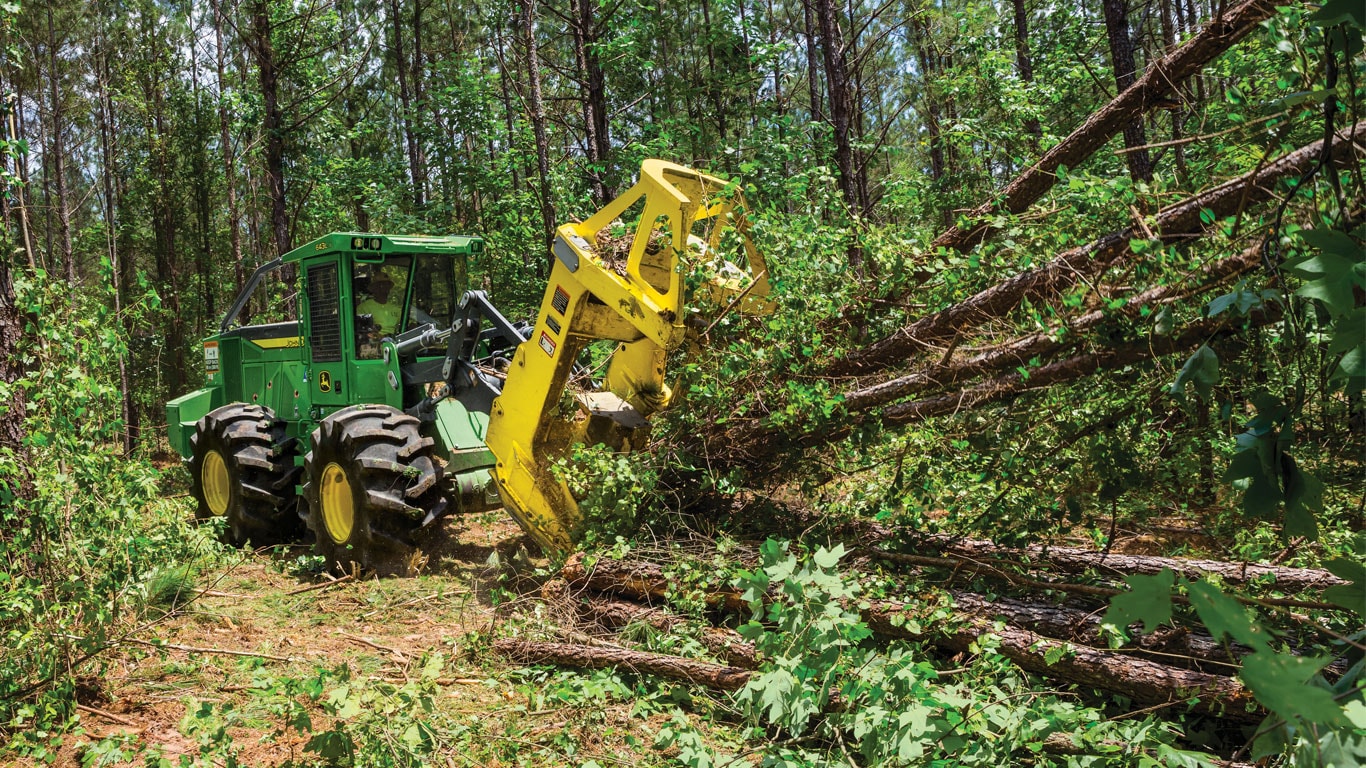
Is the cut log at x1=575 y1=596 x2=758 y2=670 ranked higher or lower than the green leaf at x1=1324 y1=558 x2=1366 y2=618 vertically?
lower

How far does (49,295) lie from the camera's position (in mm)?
4449

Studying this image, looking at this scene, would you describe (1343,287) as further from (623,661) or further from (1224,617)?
(623,661)

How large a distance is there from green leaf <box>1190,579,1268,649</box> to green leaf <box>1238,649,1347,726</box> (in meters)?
0.02

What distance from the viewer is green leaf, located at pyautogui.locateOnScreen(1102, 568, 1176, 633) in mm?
1404

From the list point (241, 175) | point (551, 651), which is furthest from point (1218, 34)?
point (241, 175)

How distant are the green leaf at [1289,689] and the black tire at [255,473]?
8276mm

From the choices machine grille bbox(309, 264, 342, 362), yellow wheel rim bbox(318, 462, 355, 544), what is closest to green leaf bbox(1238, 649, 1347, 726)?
yellow wheel rim bbox(318, 462, 355, 544)

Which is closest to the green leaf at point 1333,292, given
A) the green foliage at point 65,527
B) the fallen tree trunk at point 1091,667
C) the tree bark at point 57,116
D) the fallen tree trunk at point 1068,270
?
the fallen tree trunk at point 1068,270

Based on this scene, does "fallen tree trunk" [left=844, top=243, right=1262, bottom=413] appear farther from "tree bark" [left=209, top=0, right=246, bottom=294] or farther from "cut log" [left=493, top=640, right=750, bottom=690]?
"tree bark" [left=209, top=0, right=246, bottom=294]

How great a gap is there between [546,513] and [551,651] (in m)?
1.47

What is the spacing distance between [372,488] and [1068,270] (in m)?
5.15

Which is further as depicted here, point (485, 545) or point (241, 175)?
point (241, 175)

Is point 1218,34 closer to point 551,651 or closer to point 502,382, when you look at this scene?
point 551,651

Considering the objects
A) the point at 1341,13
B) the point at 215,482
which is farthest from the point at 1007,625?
the point at 215,482
